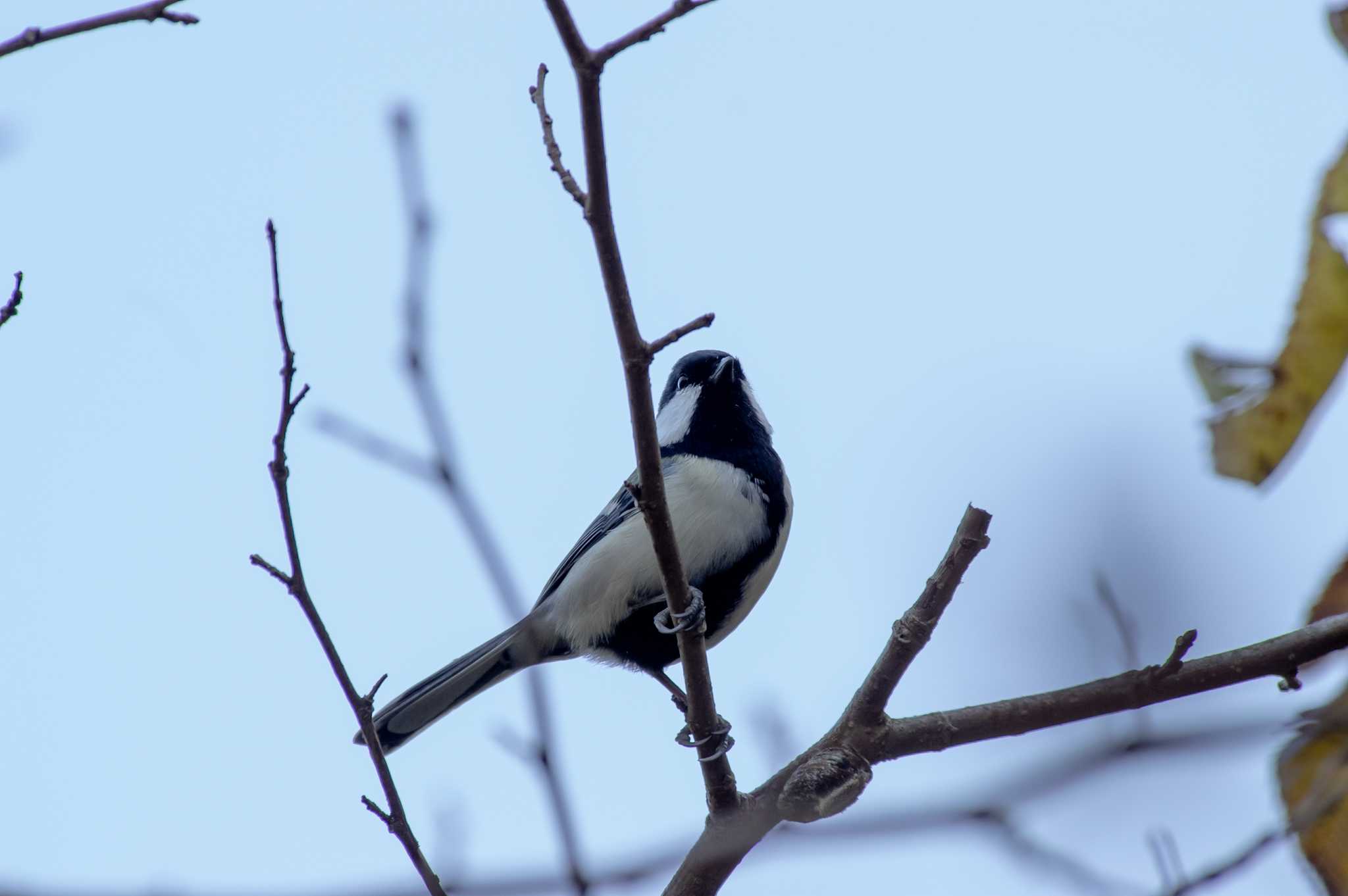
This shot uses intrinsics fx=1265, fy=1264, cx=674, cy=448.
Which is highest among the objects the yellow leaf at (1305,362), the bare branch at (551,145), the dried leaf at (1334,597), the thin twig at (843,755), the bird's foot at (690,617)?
the bare branch at (551,145)

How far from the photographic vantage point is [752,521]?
4516 mm

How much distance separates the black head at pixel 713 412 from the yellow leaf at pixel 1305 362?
3188mm

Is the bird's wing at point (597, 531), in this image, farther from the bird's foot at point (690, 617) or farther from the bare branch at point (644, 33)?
the bare branch at point (644, 33)

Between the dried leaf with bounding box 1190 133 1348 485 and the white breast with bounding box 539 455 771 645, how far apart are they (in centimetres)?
280

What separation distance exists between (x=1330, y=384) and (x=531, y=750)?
4.71ft

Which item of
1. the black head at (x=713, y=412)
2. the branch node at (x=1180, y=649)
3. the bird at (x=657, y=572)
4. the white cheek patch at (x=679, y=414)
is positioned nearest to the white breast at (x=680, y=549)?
the bird at (x=657, y=572)

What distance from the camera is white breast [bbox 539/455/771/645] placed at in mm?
4414

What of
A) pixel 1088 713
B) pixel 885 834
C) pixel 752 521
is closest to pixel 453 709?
pixel 752 521

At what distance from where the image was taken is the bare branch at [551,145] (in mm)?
2373

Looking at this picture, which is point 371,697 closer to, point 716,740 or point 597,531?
point 716,740

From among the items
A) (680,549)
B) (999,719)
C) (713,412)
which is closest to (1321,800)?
(999,719)

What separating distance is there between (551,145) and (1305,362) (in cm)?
147

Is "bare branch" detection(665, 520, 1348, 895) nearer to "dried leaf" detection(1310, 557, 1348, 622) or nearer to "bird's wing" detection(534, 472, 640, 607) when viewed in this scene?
"dried leaf" detection(1310, 557, 1348, 622)

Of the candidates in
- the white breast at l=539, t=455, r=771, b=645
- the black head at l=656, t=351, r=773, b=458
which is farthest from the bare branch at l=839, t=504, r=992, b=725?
the black head at l=656, t=351, r=773, b=458
